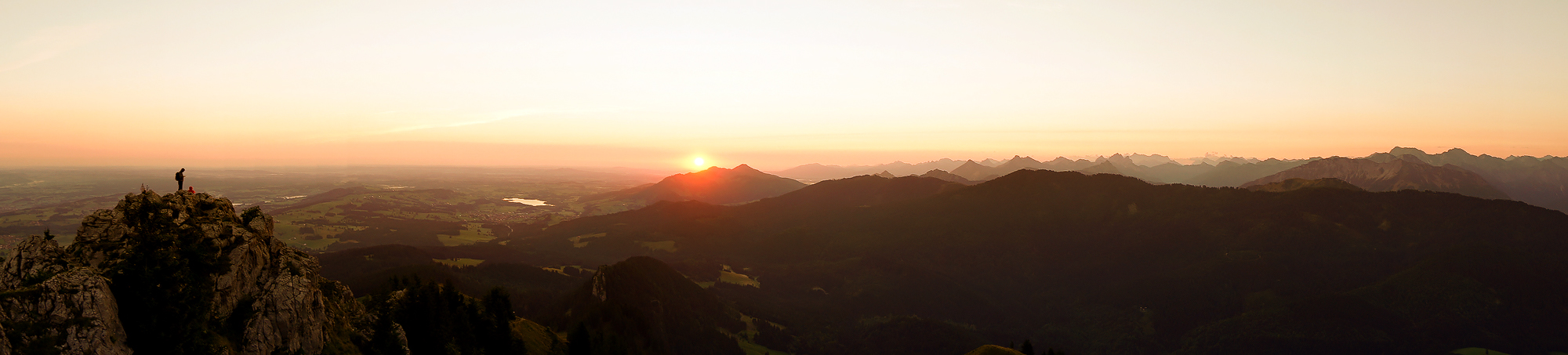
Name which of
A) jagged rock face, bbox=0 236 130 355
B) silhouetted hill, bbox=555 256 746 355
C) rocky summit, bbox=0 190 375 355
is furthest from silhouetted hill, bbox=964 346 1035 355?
jagged rock face, bbox=0 236 130 355

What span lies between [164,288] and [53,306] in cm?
563

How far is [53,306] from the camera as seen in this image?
105 ft

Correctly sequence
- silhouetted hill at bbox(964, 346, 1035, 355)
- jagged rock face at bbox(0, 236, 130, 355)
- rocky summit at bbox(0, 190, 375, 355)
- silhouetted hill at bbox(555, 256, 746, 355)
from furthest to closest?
silhouetted hill at bbox(555, 256, 746, 355) → silhouetted hill at bbox(964, 346, 1035, 355) → rocky summit at bbox(0, 190, 375, 355) → jagged rock face at bbox(0, 236, 130, 355)

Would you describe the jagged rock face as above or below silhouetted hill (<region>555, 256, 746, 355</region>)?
above

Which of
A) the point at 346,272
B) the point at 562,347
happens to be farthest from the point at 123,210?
the point at 346,272

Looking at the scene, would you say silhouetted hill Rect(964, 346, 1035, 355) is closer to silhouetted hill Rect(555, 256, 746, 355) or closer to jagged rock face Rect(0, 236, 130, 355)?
silhouetted hill Rect(555, 256, 746, 355)

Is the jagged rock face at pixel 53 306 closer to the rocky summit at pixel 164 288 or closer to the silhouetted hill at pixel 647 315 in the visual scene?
the rocky summit at pixel 164 288

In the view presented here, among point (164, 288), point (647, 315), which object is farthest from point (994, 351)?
point (164, 288)

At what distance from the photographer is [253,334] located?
42.0 metres

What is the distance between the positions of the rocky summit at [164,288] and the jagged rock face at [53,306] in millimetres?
47

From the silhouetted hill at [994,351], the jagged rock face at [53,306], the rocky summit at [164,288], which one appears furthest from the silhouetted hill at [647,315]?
the jagged rock face at [53,306]

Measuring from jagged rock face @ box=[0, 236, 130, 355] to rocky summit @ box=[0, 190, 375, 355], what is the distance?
0.16 ft

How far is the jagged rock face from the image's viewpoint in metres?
30.6

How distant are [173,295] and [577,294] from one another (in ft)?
410
